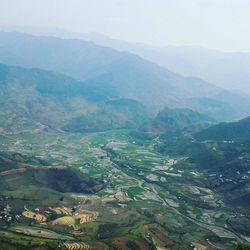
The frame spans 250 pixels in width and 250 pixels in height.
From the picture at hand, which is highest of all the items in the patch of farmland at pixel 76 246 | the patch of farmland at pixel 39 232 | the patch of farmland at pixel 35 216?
the patch of farmland at pixel 76 246

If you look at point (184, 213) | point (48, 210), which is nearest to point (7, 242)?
point (48, 210)

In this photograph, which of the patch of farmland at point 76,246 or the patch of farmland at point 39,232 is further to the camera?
the patch of farmland at point 39,232

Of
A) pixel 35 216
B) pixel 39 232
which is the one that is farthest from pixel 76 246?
pixel 35 216

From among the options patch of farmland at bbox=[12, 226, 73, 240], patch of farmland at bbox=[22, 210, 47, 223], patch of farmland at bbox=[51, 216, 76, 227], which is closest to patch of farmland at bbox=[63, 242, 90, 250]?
patch of farmland at bbox=[12, 226, 73, 240]

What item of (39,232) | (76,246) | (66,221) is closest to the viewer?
(76,246)

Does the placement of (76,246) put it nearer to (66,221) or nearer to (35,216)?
(66,221)

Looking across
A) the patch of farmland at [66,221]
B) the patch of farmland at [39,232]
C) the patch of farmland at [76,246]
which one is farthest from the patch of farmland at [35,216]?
the patch of farmland at [76,246]

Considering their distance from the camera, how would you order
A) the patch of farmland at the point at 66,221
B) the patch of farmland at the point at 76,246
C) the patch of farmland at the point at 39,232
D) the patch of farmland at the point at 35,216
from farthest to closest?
the patch of farmland at the point at 35,216 < the patch of farmland at the point at 66,221 < the patch of farmland at the point at 39,232 < the patch of farmland at the point at 76,246

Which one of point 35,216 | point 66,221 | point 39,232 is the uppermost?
point 39,232

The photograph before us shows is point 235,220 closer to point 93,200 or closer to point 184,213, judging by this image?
point 184,213

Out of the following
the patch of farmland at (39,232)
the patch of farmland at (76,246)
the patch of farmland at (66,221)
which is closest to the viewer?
the patch of farmland at (76,246)

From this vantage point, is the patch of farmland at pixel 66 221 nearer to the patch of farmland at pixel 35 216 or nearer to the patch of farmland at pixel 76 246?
the patch of farmland at pixel 35 216
